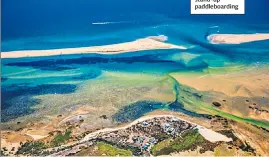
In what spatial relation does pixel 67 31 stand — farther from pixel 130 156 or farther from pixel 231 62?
pixel 231 62

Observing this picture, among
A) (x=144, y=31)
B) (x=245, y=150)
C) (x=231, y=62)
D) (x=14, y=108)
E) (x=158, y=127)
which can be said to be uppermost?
(x=144, y=31)

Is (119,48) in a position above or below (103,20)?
below

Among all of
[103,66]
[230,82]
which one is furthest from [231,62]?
[103,66]

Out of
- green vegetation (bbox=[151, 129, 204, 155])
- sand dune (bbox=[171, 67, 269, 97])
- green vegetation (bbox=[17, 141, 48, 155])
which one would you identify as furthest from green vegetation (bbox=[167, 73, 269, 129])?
green vegetation (bbox=[17, 141, 48, 155])

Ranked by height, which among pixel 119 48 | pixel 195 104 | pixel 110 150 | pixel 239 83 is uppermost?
pixel 119 48

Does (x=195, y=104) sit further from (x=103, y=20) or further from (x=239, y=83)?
(x=103, y=20)

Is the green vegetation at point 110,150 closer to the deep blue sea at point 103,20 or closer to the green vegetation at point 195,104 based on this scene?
the green vegetation at point 195,104

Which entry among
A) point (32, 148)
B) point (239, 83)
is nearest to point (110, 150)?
point (32, 148)
